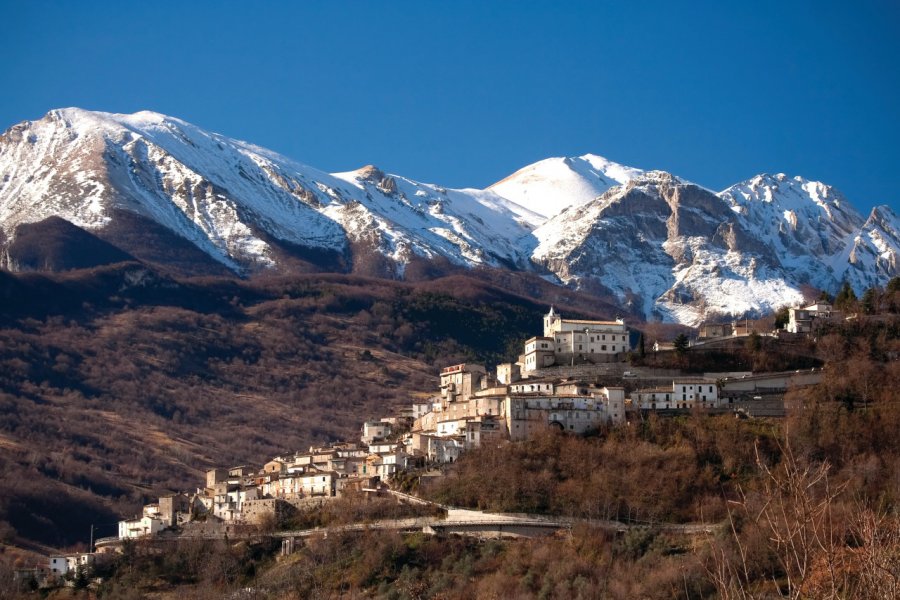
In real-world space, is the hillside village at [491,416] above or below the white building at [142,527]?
above

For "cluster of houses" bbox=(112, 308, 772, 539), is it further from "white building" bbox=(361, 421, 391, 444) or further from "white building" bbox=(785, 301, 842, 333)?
"white building" bbox=(785, 301, 842, 333)

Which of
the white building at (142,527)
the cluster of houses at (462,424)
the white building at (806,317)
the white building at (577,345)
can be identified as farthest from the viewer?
the white building at (806,317)

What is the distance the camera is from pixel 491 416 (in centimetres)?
7188

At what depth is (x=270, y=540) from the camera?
6844 cm

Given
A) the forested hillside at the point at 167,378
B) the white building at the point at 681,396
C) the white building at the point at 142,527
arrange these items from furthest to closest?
Result: the forested hillside at the point at 167,378
the white building at the point at 142,527
the white building at the point at 681,396

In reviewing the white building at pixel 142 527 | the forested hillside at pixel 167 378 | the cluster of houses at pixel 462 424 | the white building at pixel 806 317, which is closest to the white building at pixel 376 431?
the cluster of houses at pixel 462 424

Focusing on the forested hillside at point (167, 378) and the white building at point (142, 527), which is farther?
the forested hillside at point (167, 378)

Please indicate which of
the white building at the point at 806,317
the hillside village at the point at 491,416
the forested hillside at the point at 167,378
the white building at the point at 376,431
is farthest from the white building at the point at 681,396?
the forested hillside at the point at 167,378

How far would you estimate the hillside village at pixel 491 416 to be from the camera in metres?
70.4

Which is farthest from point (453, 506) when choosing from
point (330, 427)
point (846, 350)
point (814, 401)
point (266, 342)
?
point (266, 342)

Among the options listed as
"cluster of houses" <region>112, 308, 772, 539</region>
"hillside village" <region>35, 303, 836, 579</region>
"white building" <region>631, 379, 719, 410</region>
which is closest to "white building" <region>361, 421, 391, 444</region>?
"cluster of houses" <region>112, 308, 772, 539</region>

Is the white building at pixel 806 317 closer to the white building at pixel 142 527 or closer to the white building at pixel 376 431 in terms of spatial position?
the white building at pixel 376 431

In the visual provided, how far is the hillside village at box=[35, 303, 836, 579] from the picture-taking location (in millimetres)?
70438

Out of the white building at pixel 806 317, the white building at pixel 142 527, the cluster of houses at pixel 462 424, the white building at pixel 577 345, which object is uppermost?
the white building at pixel 806 317
